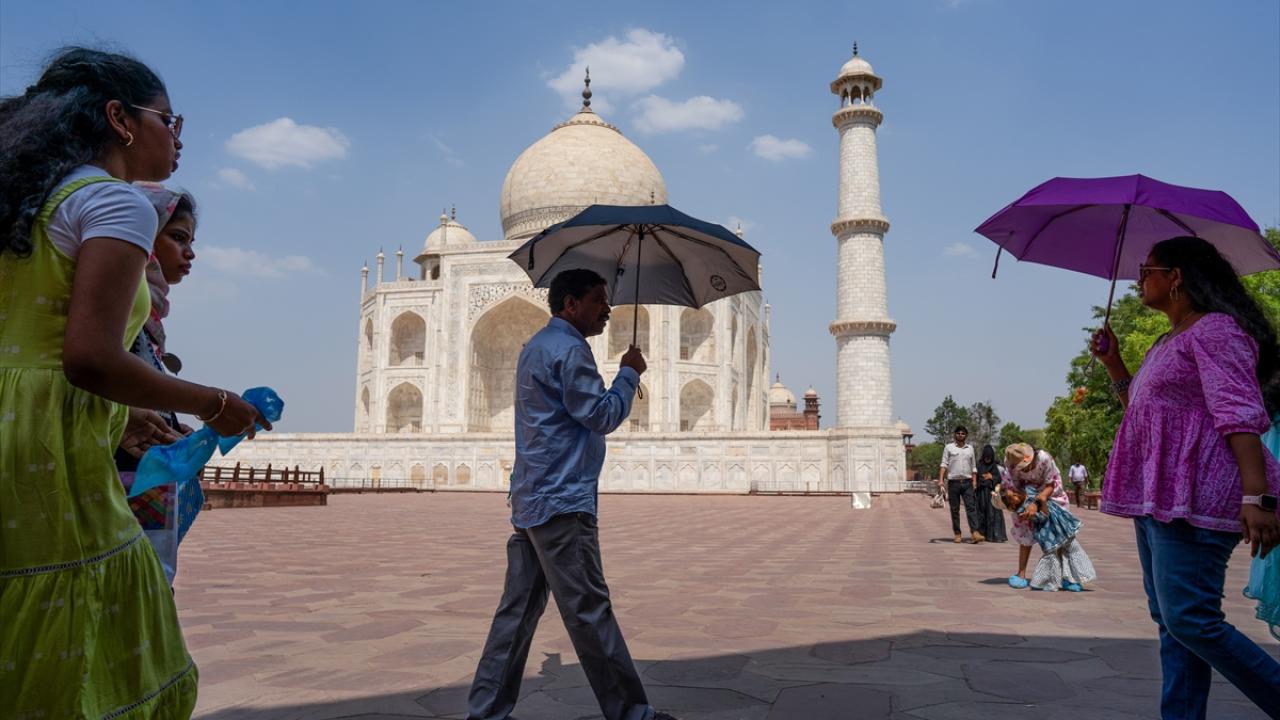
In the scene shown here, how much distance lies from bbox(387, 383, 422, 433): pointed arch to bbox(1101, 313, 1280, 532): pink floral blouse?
104 ft

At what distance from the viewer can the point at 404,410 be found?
3344cm

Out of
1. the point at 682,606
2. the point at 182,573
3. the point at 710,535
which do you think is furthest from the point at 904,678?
the point at 710,535

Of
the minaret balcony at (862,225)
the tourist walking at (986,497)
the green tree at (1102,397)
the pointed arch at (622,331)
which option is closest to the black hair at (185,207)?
the tourist walking at (986,497)

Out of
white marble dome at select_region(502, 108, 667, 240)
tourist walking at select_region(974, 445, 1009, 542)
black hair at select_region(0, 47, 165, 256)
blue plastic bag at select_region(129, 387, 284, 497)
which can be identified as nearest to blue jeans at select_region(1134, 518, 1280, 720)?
blue plastic bag at select_region(129, 387, 284, 497)

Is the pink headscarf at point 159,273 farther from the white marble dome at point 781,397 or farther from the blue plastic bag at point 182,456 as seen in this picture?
the white marble dome at point 781,397

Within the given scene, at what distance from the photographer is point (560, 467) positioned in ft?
8.52

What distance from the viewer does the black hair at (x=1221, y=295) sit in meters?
2.46

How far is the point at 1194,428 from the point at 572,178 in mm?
32427

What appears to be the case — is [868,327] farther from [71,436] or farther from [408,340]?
[71,436]

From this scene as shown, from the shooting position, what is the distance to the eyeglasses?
5.49 ft

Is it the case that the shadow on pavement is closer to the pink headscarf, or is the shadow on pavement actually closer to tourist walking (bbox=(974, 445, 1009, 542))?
the pink headscarf

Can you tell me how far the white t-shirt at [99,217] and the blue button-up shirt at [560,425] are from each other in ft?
4.18

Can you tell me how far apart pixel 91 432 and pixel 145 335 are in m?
0.55

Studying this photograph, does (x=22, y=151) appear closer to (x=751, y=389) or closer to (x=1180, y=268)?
(x=1180, y=268)
